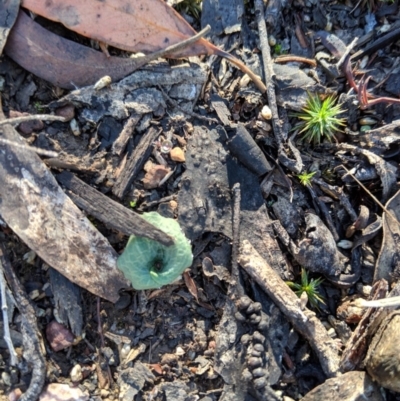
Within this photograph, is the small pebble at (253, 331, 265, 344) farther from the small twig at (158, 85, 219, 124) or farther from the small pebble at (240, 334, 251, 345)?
the small twig at (158, 85, 219, 124)

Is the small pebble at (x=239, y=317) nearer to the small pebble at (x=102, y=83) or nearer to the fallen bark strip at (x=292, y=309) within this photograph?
the fallen bark strip at (x=292, y=309)

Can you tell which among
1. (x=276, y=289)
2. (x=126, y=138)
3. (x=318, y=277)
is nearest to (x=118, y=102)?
(x=126, y=138)

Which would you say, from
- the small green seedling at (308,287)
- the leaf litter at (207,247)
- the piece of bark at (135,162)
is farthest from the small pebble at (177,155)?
the small green seedling at (308,287)

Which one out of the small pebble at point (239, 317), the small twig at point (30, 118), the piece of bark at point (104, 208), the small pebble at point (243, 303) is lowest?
the small pebble at point (239, 317)

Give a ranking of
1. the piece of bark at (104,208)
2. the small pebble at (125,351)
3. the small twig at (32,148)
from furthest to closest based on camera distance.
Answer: the small pebble at (125,351) → the piece of bark at (104,208) → the small twig at (32,148)

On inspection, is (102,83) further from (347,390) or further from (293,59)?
(347,390)

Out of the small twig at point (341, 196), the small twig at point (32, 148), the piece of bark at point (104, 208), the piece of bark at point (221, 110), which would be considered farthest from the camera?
the small twig at point (341, 196)

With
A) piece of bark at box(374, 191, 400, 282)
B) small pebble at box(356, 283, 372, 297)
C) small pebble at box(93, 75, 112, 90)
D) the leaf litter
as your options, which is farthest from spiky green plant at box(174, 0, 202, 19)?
small pebble at box(356, 283, 372, 297)
